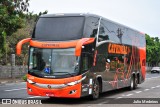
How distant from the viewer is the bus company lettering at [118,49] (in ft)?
62.4

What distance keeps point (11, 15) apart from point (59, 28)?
416 inches

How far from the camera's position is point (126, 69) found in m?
22.4

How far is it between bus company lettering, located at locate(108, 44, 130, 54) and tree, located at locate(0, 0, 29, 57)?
23.0ft

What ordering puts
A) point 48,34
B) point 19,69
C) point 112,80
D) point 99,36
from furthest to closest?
point 19,69 → point 112,80 → point 99,36 → point 48,34

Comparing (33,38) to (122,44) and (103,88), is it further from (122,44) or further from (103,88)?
(122,44)

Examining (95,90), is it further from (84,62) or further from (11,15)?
(11,15)

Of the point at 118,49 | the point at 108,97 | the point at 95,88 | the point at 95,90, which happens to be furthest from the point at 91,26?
the point at 118,49

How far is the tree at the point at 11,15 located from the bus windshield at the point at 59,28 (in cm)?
835

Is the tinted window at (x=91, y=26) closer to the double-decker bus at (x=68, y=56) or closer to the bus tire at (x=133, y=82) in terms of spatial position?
the double-decker bus at (x=68, y=56)

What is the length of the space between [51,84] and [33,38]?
221 centimetres

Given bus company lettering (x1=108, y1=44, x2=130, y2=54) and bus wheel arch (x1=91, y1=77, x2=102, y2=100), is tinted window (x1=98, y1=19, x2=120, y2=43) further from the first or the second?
bus wheel arch (x1=91, y1=77, x2=102, y2=100)

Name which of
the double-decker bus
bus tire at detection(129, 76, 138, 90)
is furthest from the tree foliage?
the double-decker bus

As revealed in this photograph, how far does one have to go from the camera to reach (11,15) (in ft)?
83.7

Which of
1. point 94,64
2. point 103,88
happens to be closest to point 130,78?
point 103,88
